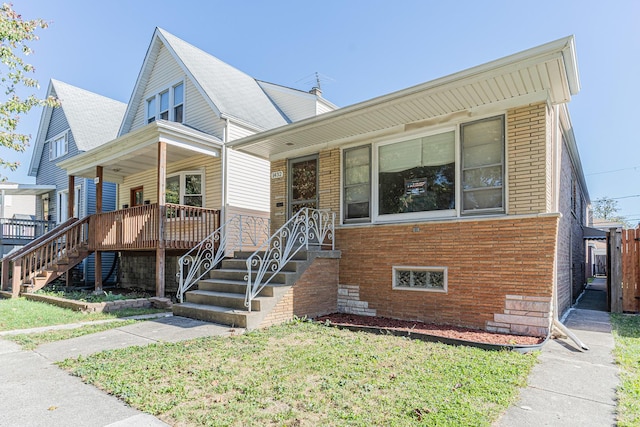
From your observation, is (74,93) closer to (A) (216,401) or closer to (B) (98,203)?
(B) (98,203)

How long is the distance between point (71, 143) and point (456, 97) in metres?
18.5

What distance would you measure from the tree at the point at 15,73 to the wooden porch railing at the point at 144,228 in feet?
11.5

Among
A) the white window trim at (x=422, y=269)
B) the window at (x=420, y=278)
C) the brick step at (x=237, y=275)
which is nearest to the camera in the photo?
the white window trim at (x=422, y=269)

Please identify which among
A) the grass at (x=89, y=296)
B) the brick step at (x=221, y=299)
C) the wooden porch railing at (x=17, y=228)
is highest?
the wooden porch railing at (x=17, y=228)

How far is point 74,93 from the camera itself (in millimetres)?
19078

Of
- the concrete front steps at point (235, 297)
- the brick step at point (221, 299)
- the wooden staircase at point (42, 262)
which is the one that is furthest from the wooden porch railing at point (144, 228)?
the brick step at point (221, 299)

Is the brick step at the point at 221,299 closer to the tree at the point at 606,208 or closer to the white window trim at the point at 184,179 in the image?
the white window trim at the point at 184,179

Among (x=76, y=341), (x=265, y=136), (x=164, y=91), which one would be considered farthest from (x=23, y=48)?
(x=76, y=341)

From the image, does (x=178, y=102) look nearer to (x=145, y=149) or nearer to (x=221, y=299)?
(x=145, y=149)

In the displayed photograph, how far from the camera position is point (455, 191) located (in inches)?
264

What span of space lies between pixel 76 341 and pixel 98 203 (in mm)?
7938

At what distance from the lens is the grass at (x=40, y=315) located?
6684 millimetres

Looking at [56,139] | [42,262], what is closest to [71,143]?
[56,139]

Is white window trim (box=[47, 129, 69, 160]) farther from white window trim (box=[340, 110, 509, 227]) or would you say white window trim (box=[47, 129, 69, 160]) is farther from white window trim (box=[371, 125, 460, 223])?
white window trim (box=[371, 125, 460, 223])
